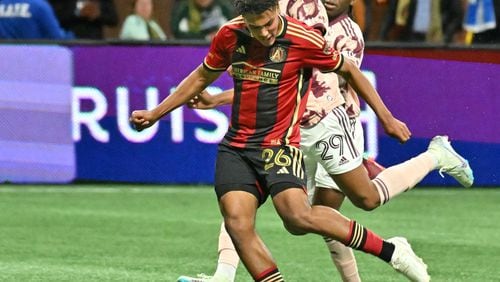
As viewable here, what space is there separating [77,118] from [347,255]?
258 inches

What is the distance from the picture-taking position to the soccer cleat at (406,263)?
7.48 meters

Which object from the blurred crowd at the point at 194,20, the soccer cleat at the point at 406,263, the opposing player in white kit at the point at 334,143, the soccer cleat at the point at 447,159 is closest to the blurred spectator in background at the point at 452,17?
the blurred crowd at the point at 194,20

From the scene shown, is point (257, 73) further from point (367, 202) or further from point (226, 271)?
point (226, 271)

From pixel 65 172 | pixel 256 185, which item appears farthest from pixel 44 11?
pixel 256 185

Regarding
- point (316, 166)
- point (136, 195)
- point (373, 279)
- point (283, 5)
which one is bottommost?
point (136, 195)

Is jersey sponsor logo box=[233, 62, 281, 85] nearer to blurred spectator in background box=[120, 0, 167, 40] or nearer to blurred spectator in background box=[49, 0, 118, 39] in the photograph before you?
blurred spectator in background box=[120, 0, 167, 40]

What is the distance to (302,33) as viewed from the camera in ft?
23.7

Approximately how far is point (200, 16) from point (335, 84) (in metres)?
7.44

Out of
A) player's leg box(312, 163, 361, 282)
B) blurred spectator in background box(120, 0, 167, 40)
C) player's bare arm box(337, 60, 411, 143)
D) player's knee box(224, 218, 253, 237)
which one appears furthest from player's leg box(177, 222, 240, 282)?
blurred spectator in background box(120, 0, 167, 40)

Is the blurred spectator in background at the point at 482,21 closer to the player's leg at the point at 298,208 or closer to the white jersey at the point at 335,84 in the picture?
the white jersey at the point at 335,84

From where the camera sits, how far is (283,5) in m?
7.86

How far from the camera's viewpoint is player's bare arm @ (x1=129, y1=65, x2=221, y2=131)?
745cm

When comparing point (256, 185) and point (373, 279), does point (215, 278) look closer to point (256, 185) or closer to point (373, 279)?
point (256, 185)

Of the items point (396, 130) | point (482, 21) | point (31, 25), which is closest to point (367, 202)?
point (396, 130)
